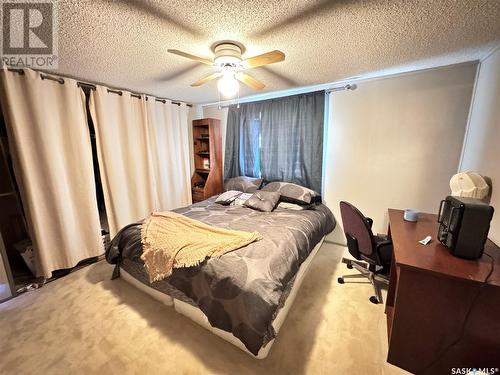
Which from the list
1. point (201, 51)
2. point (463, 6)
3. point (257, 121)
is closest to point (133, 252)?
point (201, 51)

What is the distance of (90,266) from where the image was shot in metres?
2.58

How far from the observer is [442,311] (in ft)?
3.82

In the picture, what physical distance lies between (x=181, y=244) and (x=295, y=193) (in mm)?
1707

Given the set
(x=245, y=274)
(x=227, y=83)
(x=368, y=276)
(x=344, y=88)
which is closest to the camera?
(x=245, y=274)

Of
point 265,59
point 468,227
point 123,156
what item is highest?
point 265,59

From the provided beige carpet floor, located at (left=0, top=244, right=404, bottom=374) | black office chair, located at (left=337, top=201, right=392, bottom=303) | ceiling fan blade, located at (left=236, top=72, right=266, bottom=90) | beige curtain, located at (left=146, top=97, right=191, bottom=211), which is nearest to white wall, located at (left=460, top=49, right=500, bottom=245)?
black office chair, located at (left=337, top=201, right=392, bottom=303)

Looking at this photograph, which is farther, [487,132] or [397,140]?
[397,140]

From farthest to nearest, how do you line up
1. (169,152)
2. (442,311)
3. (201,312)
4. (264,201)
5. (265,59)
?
(169,152), (264,201), (201,312), (265,59), (442,311)

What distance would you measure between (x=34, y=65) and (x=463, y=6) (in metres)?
3.45

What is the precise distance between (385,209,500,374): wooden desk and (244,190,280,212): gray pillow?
156cm

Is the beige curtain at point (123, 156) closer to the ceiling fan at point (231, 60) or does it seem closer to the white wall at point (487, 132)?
the ceiling fan at point (231, 60)

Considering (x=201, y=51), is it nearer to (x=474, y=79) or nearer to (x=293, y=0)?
(x=293, y=0)

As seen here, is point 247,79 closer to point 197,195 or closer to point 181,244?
point 181,244

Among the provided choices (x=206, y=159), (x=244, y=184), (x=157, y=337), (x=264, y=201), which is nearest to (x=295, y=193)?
(x=264, y=201)
